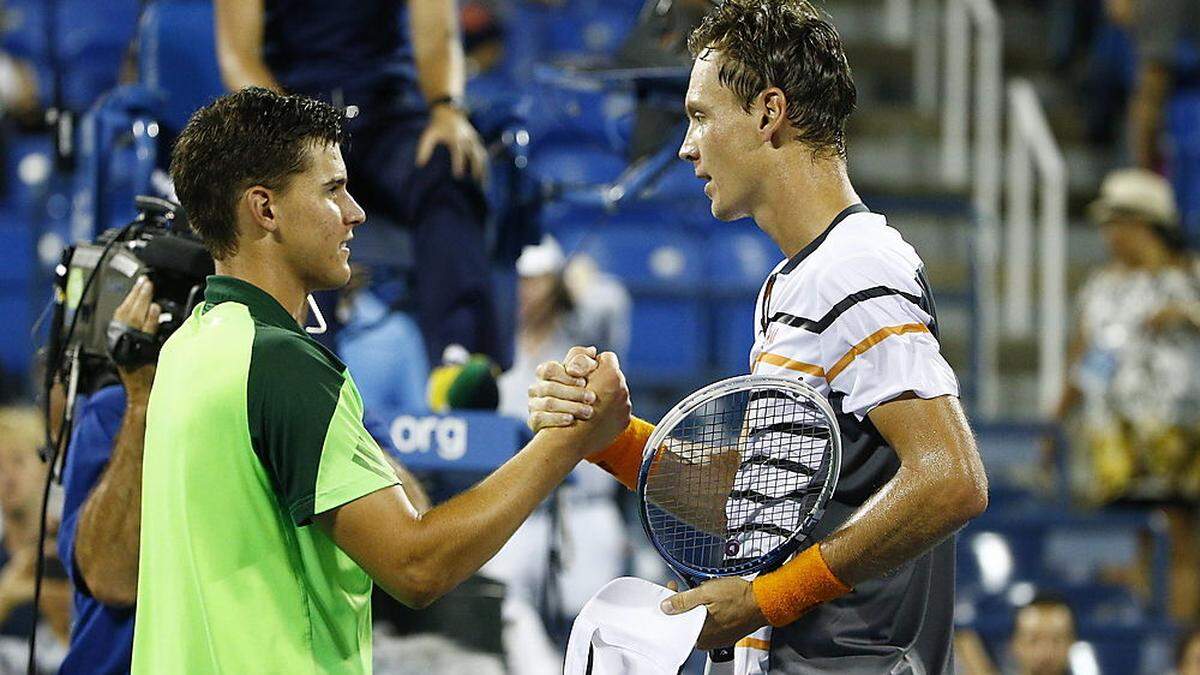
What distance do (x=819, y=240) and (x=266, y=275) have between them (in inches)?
29.7

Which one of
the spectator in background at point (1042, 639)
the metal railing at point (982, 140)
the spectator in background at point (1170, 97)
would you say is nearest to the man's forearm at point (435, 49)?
the spectator in background at point (1042, 639)

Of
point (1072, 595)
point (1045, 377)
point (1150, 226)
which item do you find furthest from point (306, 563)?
point (1045, 377)

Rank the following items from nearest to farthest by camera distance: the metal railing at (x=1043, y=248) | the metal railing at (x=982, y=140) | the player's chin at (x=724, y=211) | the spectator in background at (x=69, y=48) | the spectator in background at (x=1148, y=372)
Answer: the player's chin at (x=724, y=211)
the spectator in background at (x=1148, y=372)
the metal railing at (x=1043, y=248)
the metal railing at (x=982, y=140)
the spectator in background at (x=69, y=48)

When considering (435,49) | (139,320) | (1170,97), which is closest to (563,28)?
(1170,97)

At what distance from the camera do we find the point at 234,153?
233 cm

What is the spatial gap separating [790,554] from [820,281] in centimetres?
36

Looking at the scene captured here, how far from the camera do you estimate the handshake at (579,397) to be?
7.65ft

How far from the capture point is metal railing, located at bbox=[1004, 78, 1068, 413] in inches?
314

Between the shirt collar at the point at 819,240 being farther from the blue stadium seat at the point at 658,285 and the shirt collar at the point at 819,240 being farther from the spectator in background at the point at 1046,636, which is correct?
the blue stadium seat at the point at 658,285

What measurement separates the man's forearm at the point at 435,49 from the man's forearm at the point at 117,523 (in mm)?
1759

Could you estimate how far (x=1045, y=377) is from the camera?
26.2ft

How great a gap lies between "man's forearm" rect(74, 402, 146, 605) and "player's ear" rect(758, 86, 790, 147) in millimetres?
1186

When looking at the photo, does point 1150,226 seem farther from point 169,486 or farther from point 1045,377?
point 169,486

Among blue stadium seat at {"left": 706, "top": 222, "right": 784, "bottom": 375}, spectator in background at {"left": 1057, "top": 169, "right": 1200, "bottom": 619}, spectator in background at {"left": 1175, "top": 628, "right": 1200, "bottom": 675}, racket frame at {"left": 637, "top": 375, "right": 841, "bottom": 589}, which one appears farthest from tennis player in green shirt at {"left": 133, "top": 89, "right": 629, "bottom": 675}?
spectator in background at {"left": 1057, "top": 169, "right": 1200, "bottom": 619}
